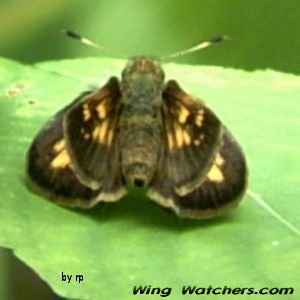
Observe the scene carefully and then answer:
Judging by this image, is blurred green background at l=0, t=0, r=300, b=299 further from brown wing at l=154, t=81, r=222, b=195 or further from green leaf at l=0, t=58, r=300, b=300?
brown wing at l=154, t=81, r=222, b=195

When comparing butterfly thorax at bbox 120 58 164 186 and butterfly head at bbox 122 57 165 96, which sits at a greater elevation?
butterfly head at bbox 122 57 165 96

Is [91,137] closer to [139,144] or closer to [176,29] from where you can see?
[139,144]

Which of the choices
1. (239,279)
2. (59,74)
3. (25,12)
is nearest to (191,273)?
(239,279)

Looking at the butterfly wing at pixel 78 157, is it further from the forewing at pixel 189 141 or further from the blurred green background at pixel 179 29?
the blurred green background at pixel 179 29

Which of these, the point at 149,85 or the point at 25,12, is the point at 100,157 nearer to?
the point at 149,85

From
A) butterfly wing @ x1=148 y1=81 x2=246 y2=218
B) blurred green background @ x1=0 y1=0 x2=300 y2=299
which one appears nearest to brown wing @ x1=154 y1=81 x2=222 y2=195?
butterfly wing @ x1=148 y1=81 x2=246 y2=218

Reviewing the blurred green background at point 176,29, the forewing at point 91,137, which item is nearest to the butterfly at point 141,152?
the forewing at point 91,137

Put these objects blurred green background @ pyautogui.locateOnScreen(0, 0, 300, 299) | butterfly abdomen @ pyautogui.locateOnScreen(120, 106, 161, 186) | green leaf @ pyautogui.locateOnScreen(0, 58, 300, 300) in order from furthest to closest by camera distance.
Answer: blurred green background @ pyautogui.locateOnScreen(0, 0, 300, 299), butterfly abdomen @ pyautogui.locateOnScreen(120, 106, 161, 186), green leaf @ pyautogui.locateOnScreen(0, 58, 300, 300)

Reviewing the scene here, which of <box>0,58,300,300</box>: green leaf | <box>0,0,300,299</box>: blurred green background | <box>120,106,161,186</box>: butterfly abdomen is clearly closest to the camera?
<box>0,58,300,300</box>: green leaf
